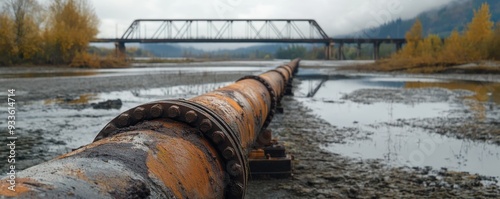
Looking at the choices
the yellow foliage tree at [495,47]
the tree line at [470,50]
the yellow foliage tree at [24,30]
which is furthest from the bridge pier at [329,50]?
the yellow foliage tree at [24,30]

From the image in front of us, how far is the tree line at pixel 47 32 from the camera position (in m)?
43.5

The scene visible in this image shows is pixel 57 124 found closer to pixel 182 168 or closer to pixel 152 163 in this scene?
pixel 182 168

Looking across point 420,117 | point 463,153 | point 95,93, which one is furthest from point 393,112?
point 95,93

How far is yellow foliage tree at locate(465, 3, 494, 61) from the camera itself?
1767 inches

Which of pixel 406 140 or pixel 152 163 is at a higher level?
pixel 152 163

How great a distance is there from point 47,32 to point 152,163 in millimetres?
51884

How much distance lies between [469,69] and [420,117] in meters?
28.5

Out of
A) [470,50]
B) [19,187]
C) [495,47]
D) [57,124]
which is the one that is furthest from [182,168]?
[495,47]

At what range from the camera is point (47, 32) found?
48969 millimetres

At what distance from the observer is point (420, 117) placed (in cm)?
1156

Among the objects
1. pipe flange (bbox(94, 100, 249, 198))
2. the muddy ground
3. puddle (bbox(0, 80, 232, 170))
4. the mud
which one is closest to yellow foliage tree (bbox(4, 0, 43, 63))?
puddle (bbox(0, 80, 232, 170))

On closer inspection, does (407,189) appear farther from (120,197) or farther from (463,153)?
(120,197)

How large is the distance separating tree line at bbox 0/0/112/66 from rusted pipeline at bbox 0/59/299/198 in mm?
43726

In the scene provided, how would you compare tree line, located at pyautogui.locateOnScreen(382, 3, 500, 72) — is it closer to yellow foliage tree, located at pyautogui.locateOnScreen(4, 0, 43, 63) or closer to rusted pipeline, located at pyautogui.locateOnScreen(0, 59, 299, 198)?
yellow foliage tree, located at pyautogui.locateOnScreen(4, 0, 43, 63)
